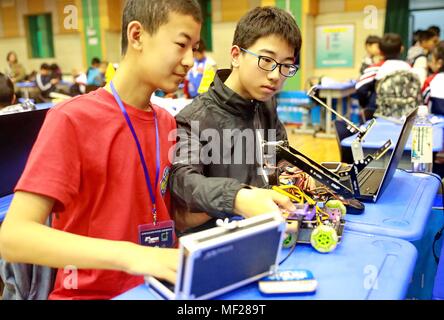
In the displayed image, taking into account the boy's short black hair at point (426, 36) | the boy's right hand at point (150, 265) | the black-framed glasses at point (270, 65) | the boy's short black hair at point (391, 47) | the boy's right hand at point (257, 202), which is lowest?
the boy's right hand at point (150, 265)

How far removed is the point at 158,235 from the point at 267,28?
729 mm

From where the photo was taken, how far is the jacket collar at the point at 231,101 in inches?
54.7

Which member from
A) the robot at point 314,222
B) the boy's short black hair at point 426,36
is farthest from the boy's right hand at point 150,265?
the boy's short black hair at point 426,36

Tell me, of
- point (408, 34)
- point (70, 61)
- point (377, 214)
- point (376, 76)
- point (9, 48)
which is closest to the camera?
point (377, 214)

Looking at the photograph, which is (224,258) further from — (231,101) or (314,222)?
(231,101)

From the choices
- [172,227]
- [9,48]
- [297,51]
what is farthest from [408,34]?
[9,48]

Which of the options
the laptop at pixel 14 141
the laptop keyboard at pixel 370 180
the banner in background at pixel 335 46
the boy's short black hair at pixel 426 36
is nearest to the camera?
the laptop keyboard at pixel 370 180

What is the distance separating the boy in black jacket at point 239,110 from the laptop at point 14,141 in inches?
37.3

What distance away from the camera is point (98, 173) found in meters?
1.00

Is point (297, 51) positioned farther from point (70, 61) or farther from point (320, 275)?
point (70, 61)

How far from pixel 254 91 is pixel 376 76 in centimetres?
364

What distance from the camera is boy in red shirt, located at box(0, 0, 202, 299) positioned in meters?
0.83

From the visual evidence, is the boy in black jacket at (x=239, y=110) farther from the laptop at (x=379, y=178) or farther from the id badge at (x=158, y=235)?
the laptop at (x=379, y=178)

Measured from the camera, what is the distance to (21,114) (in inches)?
75.5
